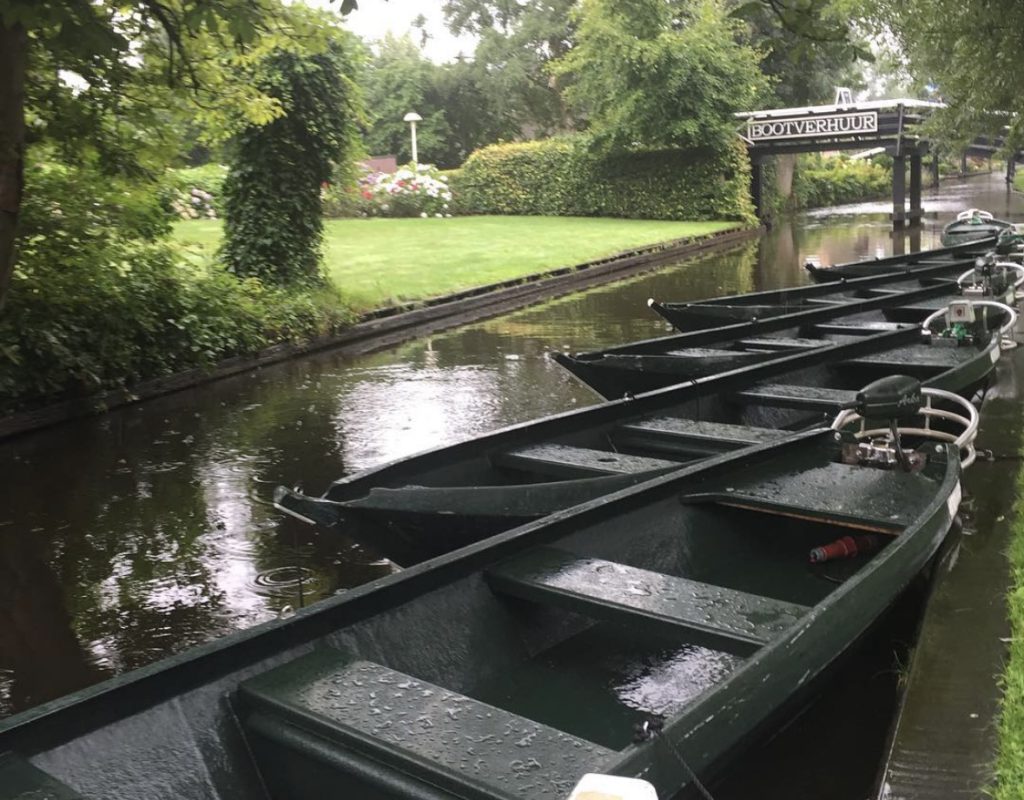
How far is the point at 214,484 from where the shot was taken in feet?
24.7

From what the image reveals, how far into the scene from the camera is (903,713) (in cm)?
346

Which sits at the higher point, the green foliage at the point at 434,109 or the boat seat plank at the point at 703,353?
the green foliage at the point at 434,109

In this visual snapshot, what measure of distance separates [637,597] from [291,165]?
11780 millimetres

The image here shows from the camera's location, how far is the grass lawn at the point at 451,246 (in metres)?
17.3

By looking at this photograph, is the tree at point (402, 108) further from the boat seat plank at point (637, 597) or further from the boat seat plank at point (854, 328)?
the boat seat plank at point (637, 597)

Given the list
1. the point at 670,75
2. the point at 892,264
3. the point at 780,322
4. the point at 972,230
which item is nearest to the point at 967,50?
the point at 892,264

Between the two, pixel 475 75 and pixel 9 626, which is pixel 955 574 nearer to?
pixel 9 626

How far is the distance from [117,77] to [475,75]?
3818 centimetres

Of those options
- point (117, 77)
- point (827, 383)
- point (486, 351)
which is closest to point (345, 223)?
point (486, 351)

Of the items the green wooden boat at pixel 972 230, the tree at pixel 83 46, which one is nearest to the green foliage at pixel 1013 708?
the tree at pixel 83 46

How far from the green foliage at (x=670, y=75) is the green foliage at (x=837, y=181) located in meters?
13.0

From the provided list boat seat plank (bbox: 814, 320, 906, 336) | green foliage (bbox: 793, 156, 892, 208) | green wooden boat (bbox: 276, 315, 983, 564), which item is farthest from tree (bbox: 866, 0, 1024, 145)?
green foliage (bbox: 793, 156, 892, 208)

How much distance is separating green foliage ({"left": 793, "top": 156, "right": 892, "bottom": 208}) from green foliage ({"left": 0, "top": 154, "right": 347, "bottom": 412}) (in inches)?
1441

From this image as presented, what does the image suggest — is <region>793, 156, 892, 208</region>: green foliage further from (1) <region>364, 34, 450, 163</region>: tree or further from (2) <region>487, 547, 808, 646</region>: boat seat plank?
(2) <region>487, 547, 808, 646</region>: boat seat plank
